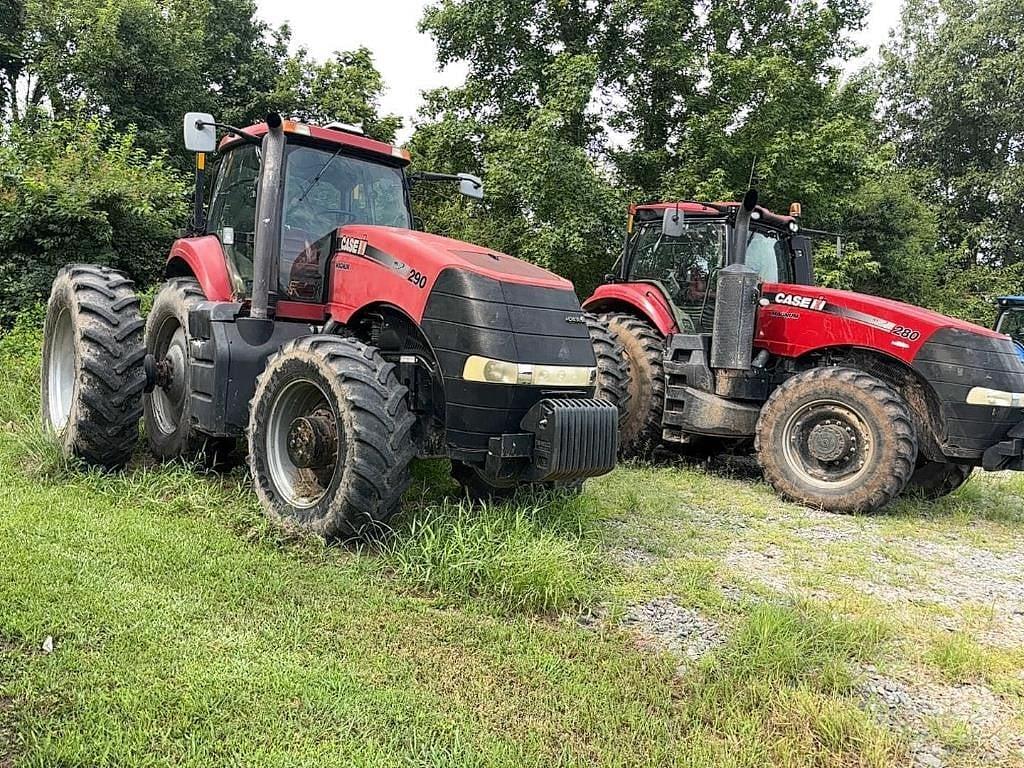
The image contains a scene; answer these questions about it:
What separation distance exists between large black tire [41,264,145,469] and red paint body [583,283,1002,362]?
443 centimetres

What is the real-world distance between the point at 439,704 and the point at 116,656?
1168 millimetres

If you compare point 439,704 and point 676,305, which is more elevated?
point 676,305

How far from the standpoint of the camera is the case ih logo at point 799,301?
6.50 metres

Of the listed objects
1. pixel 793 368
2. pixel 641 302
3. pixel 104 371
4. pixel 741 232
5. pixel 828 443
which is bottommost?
pixel 828 443

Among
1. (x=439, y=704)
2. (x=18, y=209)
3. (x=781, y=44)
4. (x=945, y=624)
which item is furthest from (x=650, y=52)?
(x=439, y=704)

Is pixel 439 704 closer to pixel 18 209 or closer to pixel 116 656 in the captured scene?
pixel 116 656

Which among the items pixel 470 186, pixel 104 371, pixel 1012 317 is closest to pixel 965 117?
pixel 1012 317

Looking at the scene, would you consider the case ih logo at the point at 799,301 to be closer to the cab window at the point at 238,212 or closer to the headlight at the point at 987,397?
the headlight at the point at 987,397

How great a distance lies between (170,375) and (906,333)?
5.33 m

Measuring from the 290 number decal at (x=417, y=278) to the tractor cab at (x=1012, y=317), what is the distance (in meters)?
11.1

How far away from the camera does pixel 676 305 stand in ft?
24.7

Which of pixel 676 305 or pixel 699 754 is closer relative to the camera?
pixel 699 754

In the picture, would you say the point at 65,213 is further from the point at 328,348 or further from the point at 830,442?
the point at 830,442

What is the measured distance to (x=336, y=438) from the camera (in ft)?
13.8
